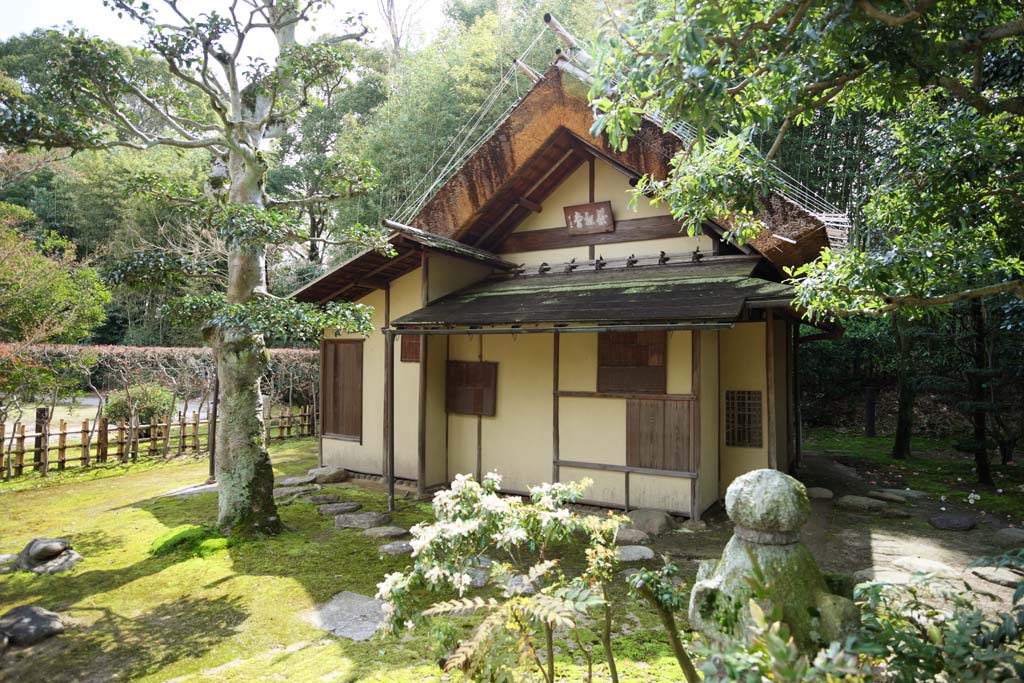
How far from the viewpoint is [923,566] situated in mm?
4730

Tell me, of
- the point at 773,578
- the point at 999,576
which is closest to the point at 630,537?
the point at 999,576

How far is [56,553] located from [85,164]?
723 inches

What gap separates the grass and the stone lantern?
627cm

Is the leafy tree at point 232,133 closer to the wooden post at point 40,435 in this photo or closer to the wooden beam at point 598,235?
the wooden beam at point 598,235

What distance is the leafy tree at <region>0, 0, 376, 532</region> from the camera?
15.6ft

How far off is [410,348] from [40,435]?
5.88 metres

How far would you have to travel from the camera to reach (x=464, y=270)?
323 inches

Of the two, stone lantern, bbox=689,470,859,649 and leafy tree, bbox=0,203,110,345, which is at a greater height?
leafy tree, bbox=0,203,110,345

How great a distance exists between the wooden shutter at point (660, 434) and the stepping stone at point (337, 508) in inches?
133

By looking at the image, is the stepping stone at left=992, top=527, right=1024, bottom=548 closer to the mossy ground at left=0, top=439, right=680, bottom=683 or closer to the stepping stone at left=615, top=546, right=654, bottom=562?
the stepping stone at left=615, top=546, right=654, bottom=562

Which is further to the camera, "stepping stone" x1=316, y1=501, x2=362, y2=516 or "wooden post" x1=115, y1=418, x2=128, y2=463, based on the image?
"wooden post" x1=115, y1=418, x2=128, y2=463

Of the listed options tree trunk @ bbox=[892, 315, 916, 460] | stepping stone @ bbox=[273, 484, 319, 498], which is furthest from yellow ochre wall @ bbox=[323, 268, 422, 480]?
tree trunk @ bbox=[892, 315, 916, 460]

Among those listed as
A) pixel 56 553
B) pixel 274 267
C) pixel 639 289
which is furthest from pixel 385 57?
pixel 56 553

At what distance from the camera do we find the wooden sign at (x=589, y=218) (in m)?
7.48
